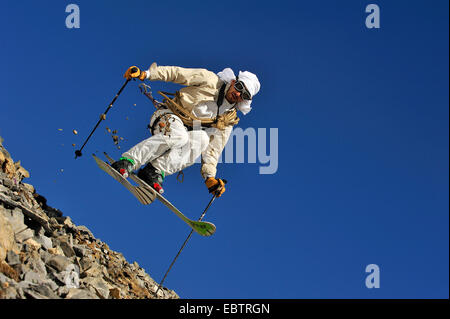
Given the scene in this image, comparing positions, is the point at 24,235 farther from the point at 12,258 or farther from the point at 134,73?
the point at 134,73

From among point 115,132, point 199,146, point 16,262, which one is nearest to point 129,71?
point 115,132

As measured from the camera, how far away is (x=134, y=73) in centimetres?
812

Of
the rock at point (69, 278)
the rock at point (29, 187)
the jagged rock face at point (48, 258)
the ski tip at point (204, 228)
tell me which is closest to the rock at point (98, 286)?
the jagged rock face at point (48, 258)

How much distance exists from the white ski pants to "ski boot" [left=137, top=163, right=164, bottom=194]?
3.2 inches

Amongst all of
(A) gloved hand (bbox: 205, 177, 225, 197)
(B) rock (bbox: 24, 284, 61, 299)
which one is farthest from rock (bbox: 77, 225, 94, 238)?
(B) rock (bbox: 24, 284, 61, 299)

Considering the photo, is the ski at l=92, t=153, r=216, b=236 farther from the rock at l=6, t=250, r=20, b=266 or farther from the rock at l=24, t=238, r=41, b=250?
the rock at l=6, t=250, r=20, b=266

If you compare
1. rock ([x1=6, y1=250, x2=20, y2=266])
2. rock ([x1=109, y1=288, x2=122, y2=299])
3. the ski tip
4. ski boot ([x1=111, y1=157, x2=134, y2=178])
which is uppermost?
ski boot ([x1=111, y1=157, x2=134, y2=178])

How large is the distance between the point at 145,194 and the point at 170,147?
94cm

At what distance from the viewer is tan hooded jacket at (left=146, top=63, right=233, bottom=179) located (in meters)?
8.41

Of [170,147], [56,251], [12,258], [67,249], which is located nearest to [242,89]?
[170,147]

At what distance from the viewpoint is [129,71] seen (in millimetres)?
8188
